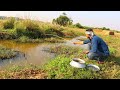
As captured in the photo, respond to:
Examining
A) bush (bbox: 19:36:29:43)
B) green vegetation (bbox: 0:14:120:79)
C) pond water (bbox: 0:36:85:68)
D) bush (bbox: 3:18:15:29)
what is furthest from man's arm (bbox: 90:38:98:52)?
bush (bbox: 3:18:15:29)

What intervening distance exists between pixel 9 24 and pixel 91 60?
12.1 ft

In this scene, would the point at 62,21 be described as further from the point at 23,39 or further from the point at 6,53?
the point at 6,53

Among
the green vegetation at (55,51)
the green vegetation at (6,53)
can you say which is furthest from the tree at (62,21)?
the green vegetation at (6,53)

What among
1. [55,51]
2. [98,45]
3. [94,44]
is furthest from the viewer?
[55,51]

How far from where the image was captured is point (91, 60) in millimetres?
5449

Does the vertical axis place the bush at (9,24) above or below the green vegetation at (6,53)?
above

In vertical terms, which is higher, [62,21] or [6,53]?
[62,21]

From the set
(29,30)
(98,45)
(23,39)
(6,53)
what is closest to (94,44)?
(98,45)

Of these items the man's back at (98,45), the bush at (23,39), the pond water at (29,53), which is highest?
the man's back at (98,45)

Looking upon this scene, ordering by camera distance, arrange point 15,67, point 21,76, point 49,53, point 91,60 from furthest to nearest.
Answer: point 49,53, point 91,60, point 15,67, point 21,76

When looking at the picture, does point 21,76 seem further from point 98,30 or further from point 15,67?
point 98,30

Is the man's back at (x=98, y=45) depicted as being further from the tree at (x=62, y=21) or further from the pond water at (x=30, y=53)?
the tree at (x=62, y=21)

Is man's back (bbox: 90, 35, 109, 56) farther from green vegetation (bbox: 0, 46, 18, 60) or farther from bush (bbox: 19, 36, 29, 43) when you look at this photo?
bush (bbox: 19, 36, 29, 43)
